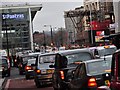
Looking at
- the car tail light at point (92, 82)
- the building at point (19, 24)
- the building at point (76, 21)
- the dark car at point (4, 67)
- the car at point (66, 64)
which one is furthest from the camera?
the building at point (76, 21)

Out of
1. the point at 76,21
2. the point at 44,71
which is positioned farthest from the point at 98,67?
the point at 76,21

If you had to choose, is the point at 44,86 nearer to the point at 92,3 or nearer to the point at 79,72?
the point at 79,72

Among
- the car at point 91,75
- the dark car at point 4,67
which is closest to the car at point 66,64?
the car at point 91,75

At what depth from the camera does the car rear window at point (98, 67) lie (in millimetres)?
12797

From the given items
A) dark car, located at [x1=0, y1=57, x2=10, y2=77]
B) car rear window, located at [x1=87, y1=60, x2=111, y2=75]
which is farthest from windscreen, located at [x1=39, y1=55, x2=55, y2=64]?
dark car, located at [x1=0, y1=57, x2=10, y2=77]

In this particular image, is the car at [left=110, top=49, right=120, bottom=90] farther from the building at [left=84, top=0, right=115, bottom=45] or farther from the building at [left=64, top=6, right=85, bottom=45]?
the building at [left=64, top=6, right=85, bottom=45]

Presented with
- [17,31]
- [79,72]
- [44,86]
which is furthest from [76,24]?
[79,72]

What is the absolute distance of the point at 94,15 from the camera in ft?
320

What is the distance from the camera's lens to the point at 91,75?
1253 cm

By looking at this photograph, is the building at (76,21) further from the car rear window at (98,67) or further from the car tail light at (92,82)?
Answer: the car tail light at (92,82)

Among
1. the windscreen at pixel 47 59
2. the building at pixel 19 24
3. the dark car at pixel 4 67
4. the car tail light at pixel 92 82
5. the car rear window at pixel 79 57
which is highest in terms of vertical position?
the building at pixel 19 24

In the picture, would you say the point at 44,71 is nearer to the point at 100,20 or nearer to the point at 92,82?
the point at 92,82

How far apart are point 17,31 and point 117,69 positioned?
8711 centimetres

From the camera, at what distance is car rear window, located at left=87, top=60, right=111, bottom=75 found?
1280 centimetres
